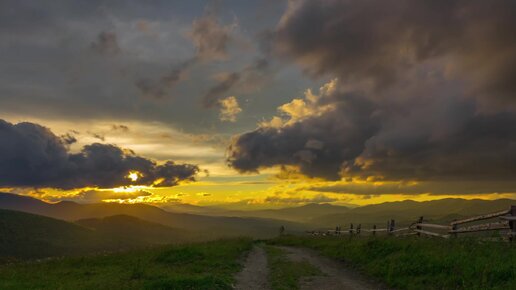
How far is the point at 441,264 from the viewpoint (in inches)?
653

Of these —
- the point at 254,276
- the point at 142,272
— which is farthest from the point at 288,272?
the point at 142,272

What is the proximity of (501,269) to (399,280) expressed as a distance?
413 centimetres

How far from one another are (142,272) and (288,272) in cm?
787

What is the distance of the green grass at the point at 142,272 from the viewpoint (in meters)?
17.0

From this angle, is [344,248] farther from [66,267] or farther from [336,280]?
[66,267]

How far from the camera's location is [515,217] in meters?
17.6

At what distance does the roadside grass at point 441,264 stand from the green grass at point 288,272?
118 inches

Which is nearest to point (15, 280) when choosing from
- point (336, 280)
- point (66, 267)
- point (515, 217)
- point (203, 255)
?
point (66, 267)

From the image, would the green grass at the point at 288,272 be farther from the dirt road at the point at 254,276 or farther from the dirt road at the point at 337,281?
the dirt road at the point at 337,281

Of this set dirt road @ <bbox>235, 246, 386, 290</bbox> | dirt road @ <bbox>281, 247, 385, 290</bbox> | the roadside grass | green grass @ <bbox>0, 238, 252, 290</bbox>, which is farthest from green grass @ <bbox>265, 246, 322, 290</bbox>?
the roadside grass

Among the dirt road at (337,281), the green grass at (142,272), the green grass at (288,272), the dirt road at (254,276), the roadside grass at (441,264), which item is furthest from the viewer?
the green grass at (288,272)

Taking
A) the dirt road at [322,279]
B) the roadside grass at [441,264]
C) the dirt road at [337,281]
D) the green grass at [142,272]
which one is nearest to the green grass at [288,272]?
the dirt road at [322,279]

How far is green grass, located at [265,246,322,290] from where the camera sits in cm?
1802

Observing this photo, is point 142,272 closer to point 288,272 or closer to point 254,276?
point 254,276
